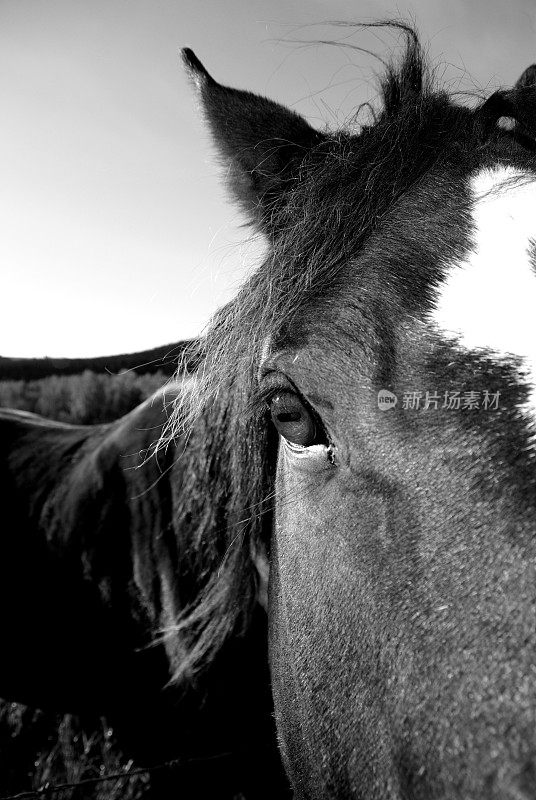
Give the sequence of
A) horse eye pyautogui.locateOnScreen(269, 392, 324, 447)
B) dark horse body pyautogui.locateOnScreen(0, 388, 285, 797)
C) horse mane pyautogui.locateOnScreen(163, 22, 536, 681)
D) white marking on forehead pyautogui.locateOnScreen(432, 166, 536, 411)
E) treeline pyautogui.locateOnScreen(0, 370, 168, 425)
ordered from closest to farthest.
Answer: white marking on forehead pyautogui.locateOnScreen(432, 166, 536, 411)
horse eye pyautogui.locateOnScreen(269, 392, 324, 447)
horse mane pyautogui.locateOnScreen(163, 22, 536, 681)
dark horse body pyautogui.locateOnScreen(0, 388, 285, 797)
treeline pyautogui.locateOnScreen(0, 370, 168, 425)

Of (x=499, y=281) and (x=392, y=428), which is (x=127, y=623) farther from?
(x=499, y=281)

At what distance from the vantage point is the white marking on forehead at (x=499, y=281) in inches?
41.2

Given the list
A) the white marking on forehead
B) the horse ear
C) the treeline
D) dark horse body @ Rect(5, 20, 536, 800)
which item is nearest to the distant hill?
the treeline

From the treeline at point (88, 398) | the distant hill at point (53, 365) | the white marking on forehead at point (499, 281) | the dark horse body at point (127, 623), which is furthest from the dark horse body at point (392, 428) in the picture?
the distant hill at point (53, 365)

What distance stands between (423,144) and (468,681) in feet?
4.31

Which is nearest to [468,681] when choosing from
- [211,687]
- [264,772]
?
[211,687]

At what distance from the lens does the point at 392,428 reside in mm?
1158

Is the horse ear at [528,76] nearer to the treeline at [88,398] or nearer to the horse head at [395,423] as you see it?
the horse head at [395,423]

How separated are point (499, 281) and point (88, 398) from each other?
19.0 feet

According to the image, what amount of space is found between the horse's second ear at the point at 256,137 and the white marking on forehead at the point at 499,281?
700 mm

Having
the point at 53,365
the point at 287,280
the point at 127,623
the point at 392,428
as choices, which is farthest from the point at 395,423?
the point at 53,365

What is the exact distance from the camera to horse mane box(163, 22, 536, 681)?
1.50m

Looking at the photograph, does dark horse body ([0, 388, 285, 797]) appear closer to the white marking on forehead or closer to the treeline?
the white marking on forehead

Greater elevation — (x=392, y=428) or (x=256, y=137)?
(x=256, y=137)
